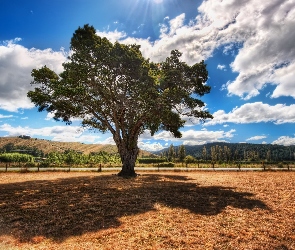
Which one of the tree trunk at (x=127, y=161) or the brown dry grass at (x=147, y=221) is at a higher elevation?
the tree trunk at (x=127, y=161)

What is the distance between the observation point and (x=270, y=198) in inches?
513

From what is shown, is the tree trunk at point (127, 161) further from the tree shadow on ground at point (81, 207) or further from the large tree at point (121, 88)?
the tree shadow on ground at point (81, 207)

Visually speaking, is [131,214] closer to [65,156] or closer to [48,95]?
[48,95]

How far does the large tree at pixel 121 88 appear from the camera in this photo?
2025 centimetres

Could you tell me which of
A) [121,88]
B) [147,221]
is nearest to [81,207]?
[147,221]

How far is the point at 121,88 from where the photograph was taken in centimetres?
2250

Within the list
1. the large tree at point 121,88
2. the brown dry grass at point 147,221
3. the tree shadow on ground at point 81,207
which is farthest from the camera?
the large tree at point 121,88

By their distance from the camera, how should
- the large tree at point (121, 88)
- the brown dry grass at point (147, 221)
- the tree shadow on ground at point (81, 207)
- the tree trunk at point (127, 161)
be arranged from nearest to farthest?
the brown dry grass at point (147, 221), the tree shadow on ground at point (81, 207), the large tree at point (121, 88), the tree trunk at point (127, 161)

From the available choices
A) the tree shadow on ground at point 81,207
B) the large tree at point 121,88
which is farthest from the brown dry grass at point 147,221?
the large tree at point 121,88

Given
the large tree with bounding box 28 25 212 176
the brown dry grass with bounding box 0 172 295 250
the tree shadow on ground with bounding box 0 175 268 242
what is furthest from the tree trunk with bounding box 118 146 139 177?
the brown dry grass with bounding box 0 172 295 250

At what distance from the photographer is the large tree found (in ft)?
66.4

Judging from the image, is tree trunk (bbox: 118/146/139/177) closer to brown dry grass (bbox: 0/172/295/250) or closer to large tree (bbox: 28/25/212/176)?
large tree (bbox: 28/25/212/176)

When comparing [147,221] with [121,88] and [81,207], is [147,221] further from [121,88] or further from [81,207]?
[121,88]

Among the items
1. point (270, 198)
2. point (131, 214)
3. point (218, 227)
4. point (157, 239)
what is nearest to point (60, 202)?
point (131, 214)
